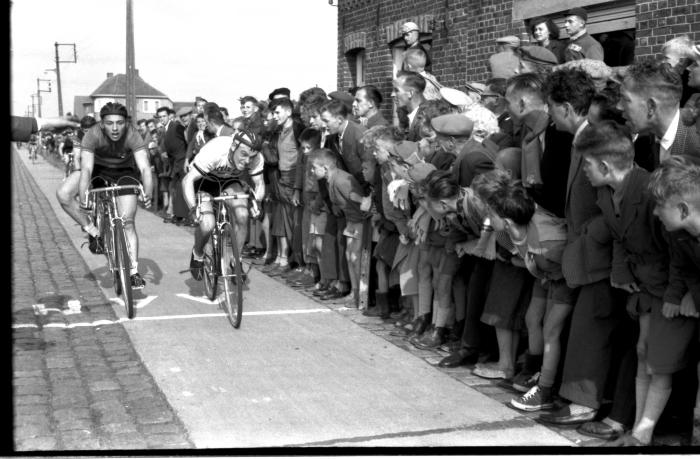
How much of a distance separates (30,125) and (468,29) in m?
7.66

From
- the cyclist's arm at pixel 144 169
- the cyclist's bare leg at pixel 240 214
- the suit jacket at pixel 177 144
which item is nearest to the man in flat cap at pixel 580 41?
the cyclist's bare leg at pixel 240 214

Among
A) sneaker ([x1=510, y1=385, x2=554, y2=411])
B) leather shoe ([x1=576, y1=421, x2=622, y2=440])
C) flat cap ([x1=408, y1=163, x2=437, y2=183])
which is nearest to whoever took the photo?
leather shoe ([x1=576, y1=421, x2=622, y2=440])

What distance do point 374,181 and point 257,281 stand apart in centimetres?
296

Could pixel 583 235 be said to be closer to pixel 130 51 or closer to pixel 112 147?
pixel 112 147

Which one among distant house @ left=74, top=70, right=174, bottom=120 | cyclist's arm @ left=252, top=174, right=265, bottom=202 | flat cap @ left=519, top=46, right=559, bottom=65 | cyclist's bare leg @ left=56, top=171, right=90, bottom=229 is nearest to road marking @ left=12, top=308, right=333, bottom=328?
cyclist's arm @ left=252, top=174, right=265, bottom=202

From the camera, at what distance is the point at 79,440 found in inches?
198

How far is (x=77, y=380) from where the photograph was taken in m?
6.25

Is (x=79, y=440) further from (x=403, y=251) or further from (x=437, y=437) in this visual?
(x=403, y=251)

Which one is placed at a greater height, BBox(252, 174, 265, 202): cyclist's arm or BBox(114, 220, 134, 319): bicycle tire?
BBox(252, 174, 265, 202): cyclist's arm

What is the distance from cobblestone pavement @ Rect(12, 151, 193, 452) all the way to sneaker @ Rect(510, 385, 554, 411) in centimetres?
197

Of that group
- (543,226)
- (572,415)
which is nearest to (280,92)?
(543,226)

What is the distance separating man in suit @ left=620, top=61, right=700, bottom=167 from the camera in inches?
192

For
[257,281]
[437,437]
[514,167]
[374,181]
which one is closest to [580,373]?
[437,437]

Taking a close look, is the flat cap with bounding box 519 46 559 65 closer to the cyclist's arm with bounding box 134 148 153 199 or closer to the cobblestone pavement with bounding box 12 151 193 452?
the cyclist's arm with bounding box 134 148 153 199
